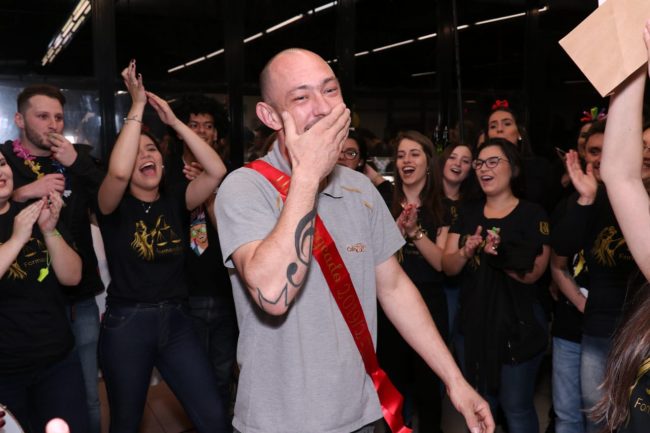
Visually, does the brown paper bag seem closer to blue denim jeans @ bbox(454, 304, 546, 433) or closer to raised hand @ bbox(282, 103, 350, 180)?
raised hand @ bbox(282, 103, 350, 180)

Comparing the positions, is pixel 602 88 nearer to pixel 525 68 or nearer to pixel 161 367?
pixel 161 367

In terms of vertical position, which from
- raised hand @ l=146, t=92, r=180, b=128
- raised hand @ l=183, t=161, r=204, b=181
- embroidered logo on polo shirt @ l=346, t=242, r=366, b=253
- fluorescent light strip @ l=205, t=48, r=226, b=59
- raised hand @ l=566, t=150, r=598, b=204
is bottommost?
embroidered logo on polo shirt @ l=346, t=242, r=366, b=253

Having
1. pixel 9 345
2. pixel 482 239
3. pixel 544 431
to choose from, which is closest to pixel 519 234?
pixel 482 239

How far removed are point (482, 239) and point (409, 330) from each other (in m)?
1.28

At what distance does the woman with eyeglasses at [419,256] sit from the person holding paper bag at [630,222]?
160 cm

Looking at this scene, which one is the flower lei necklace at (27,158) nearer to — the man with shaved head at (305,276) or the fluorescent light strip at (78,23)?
the man with shaved head at (305,276)

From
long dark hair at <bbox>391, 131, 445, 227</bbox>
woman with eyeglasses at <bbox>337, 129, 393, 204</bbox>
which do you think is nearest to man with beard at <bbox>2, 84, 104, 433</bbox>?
woman with eyeglasses at <bbox>337, 129, 393, 204</bbox>

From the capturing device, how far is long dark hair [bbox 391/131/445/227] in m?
3.39

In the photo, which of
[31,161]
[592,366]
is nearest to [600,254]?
[592,366]

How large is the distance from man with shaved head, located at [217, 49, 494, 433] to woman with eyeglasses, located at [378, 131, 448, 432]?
1.46 m

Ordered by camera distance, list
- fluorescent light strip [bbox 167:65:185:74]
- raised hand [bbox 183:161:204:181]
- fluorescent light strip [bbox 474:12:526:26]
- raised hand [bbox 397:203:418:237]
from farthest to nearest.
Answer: fluorescent light strip [bbox 474:12:526:26], fluorescent light strip [bbox 167:65:185:74], raised hand [bbox 183:161:204:181], raised hand [bbox 397:203:418:237]

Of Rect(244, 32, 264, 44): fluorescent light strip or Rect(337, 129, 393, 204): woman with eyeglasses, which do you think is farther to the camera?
Rect(244, 32, 264, 44): fluorescent light strip

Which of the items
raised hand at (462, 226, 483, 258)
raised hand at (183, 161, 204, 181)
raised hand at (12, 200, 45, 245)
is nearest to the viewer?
raised hand at (12, 200, 45, 245)

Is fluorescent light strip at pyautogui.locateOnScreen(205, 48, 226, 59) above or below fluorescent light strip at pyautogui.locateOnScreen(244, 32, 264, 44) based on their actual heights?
below
